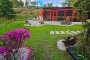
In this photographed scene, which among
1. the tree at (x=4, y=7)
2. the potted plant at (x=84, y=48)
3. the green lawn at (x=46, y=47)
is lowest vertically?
the green lawn at (x=46, y=47)

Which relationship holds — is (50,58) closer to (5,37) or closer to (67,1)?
(5,37)

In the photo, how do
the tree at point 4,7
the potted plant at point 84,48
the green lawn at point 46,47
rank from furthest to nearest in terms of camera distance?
the tree at point 4,7 < the green lawn at point 46,47 < the potted plant at point 84,48

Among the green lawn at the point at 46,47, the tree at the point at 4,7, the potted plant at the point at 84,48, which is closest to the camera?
the potted plant at the point at 84,48

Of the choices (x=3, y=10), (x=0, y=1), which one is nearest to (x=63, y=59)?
(x=3, y=10)

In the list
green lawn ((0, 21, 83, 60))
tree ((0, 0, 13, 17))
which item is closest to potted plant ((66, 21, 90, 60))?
green lawn ((0, 21, 83, 60))

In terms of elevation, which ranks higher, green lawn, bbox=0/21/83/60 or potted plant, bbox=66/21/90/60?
potted plant, bbox=66/21/90/60

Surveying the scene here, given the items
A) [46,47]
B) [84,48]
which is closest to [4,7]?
[46,47]

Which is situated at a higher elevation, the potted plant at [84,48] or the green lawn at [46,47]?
the potted plant at [84,48]

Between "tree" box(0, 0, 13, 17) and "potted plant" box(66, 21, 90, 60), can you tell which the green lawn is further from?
"tree" box(0, 0, 13, 17)

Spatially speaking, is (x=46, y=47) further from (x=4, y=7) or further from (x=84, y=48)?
(x=4, y=7)

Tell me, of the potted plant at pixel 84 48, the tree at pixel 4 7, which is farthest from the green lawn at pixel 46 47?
the tree at pixel 4 7

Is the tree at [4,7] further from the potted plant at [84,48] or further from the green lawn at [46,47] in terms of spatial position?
the potted plant at [84,48]

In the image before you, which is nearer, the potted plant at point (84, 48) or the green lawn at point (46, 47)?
the potted plant at point (84, 48)

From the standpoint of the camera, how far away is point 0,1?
22.7 m
